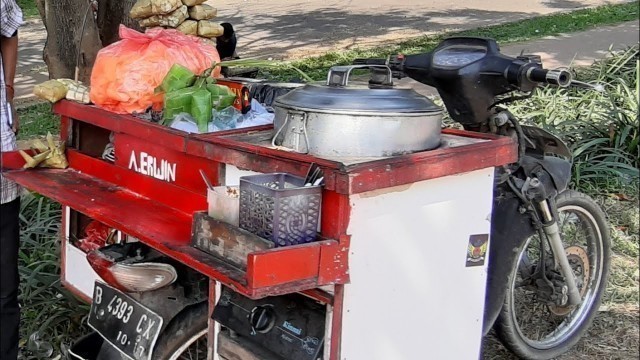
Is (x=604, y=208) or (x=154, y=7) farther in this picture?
(x=604, y=208)

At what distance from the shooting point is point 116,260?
8.25 feet

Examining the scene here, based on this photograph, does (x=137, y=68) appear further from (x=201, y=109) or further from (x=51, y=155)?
(x=51, y=155)

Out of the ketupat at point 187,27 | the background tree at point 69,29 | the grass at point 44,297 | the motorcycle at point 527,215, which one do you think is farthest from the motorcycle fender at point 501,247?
the background tree at point 69,29

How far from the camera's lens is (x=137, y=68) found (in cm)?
275

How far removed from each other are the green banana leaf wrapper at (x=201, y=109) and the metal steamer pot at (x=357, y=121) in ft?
1.32

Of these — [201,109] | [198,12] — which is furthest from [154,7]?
[201,109]

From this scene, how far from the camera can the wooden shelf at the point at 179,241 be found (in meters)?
1.83

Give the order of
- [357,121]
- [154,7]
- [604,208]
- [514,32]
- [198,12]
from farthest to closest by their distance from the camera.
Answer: [514,32]
[604,208]
[198,12]
[154,7]
[357,121]

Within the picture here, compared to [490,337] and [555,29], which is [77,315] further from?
[555,29]

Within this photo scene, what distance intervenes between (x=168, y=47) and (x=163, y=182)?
0.56 metres

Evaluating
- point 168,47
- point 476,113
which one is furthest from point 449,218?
point 168,47

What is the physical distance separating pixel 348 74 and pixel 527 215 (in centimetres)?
107

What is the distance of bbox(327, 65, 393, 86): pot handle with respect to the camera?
2.29 metres

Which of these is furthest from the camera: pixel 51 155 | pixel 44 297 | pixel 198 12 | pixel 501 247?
pixel 44 297
